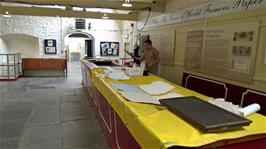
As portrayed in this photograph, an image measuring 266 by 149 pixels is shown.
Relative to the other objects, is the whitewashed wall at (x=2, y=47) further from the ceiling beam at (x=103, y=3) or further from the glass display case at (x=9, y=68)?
the ceiling beam at (x=103, y=3)

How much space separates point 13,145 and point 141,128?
236 cm

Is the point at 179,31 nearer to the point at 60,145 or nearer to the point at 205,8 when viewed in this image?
the point at 205,8

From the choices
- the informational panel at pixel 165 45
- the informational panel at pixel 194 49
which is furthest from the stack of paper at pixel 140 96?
the informational panel at pixel 165 45

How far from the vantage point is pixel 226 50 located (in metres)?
3.35

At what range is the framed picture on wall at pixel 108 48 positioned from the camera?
41.1 feet

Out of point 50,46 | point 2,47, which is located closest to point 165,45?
point 50,46

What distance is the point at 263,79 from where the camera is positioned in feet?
9.07

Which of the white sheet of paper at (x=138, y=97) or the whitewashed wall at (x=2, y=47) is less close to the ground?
the whitewashed wall at (x=2, y=47)

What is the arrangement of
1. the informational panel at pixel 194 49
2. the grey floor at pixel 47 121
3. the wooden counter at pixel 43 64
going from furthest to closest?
1. the wooden counter at pixel 43 64
2. the informational panel at pixel 194 49
3. the grey floor at pixel 47 121

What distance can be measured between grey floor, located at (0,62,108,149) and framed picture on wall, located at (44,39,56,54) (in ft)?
18.5

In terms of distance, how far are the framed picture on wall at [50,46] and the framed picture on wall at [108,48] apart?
8.47ft

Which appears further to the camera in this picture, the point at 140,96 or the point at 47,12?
the point at 47,12

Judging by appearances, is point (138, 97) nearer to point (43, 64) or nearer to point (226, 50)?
point (226, 50)

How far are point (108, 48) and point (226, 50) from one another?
9.72m
